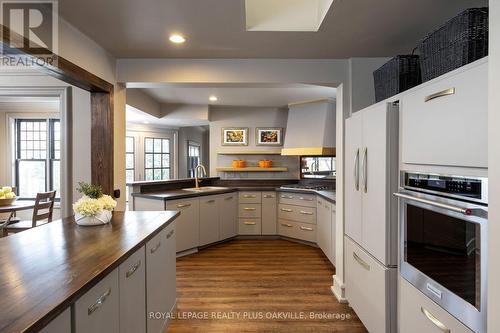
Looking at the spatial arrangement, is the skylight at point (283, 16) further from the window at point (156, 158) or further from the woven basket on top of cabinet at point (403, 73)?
the window at point (156, 158)

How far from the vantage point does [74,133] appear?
3.07 meters

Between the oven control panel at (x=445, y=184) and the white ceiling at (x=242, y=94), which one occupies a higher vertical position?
the white ceiling at (x=242, y=94)

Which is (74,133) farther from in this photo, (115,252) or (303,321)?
(303,321)

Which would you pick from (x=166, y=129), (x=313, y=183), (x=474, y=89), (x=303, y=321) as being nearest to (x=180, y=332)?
(x=303, y=321)

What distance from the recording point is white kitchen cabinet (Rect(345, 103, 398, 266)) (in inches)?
80.0

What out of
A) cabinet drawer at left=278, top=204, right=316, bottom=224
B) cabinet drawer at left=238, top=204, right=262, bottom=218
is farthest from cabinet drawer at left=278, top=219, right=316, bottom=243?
cabinet drawer at left=238, top=204, right=262, bottom=218

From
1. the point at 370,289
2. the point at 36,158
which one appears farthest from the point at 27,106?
the point at 370,289

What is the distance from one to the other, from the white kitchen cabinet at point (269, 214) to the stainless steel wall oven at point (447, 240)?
3.44 m

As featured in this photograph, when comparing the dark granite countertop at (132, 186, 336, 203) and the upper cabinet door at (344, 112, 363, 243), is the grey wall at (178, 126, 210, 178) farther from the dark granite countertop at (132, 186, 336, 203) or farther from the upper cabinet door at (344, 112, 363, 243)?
the upper cabinet door at (344, 112, 363, 243)

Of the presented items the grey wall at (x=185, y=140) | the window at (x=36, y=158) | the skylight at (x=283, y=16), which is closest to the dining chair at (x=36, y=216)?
the window at (x=36, y=158)

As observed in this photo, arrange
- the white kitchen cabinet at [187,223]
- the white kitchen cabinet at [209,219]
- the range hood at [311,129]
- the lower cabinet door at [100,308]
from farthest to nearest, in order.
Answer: the range hood at [311,129] → the white kitchen cabinet at [209,219] → the white kitchen cabinet at [187,223] → the lower cabinet door at [100,308]

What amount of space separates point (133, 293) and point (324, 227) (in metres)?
3.02

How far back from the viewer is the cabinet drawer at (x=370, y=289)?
2.04 metres

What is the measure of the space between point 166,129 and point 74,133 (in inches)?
160
